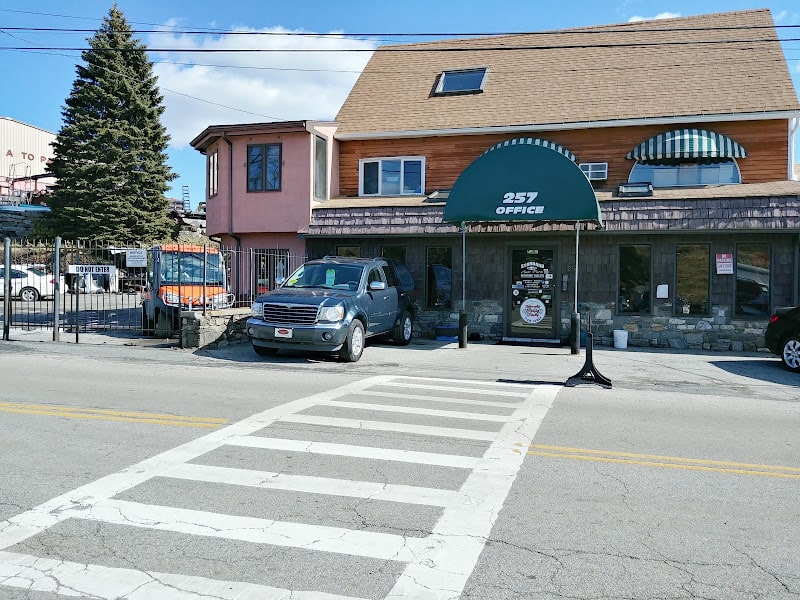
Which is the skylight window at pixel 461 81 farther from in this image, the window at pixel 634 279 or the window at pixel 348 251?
the window at pixel 634 279

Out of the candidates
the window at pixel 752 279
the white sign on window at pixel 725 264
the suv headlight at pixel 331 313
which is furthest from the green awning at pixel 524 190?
the suv headlight at pixel 331 313

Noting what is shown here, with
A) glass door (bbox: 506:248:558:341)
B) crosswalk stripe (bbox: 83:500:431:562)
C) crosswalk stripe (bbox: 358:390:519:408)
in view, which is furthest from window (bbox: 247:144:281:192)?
crosswalk stripe (bbox: 83:500:431:562)

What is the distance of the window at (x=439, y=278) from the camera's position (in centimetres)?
1788

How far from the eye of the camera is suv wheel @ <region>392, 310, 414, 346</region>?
15703mm

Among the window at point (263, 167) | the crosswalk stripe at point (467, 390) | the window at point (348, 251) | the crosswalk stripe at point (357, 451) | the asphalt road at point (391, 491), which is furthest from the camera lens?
the window at point (263, 167)

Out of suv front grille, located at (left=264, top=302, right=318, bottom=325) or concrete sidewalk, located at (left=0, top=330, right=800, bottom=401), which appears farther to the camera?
suv front grille, located at (left=264, top=302, right=318, bottom=325)

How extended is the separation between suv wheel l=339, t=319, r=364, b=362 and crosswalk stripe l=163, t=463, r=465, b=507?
23.1 feet

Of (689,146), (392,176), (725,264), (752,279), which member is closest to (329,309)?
(392,176)

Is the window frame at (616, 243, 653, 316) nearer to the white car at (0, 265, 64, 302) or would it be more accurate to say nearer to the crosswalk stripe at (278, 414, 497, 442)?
the crosswalk stripe at (278, 414, 497, 442)

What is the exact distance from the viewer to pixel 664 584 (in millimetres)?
3740

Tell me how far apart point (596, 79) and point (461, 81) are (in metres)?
4.09

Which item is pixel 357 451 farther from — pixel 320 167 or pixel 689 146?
pixel 320 167

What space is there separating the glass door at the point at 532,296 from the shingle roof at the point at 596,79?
3831 mm

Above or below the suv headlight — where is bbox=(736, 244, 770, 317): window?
above
